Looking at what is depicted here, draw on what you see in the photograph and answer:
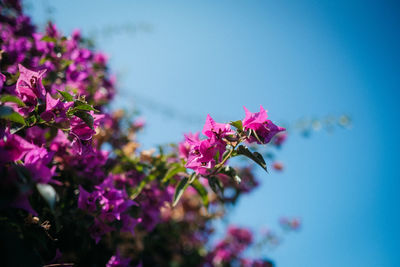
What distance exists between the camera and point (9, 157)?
720 mm

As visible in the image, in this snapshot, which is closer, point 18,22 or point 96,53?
point 18,22

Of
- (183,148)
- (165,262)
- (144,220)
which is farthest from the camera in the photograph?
(165,262)

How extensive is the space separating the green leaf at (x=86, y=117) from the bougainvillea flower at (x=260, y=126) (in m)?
0.57

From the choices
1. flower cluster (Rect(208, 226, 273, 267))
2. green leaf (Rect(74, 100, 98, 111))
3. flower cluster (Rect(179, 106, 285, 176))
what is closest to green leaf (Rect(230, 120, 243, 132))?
flower cluster (Rect(179, 106, 285, 176))

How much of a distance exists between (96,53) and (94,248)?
1.80m

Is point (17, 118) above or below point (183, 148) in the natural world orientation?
below

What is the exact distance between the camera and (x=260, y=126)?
965 millimetres

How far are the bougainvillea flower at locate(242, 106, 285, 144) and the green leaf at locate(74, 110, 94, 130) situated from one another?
0.57m

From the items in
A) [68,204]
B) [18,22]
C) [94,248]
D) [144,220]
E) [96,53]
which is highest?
[96,53]

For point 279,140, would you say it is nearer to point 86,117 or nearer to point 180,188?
point 180,188

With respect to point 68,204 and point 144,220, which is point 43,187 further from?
point 144,220

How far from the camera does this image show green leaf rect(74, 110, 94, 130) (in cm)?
92

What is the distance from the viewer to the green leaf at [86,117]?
0.92 meters

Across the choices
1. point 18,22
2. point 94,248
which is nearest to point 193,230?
point 94,248
